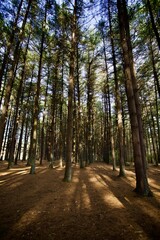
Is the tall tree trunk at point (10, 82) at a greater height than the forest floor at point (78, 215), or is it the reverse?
the tall tree trunk at point (10, 82)

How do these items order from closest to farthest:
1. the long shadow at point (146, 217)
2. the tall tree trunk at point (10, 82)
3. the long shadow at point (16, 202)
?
the long shadow at point (146, 217), the long shadow at point (16, 202), the tall tree trunk at point (10, 82)

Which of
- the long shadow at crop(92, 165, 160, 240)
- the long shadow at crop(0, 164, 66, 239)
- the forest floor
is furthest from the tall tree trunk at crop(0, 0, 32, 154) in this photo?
the long shadow at crop(92, 165, 160, 240)

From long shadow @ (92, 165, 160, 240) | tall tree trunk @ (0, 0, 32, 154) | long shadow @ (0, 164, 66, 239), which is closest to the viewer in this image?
long shadow @ (92, 165, 160, 240)

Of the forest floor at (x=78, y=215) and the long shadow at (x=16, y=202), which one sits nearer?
the forest floor at (x=78, y=215)

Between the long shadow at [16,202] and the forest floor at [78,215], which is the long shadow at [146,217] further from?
the long shadow at [16,202]

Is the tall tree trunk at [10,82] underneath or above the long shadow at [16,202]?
above

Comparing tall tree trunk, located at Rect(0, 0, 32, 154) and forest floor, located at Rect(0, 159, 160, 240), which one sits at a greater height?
tall tree trunk, located at Rect(0, 0, 32, 154)

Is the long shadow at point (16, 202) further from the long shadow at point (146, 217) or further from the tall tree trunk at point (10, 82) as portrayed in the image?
the tall tree trunk at point (10, 82)

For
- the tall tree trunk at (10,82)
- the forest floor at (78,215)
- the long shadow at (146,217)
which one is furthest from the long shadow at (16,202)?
the tall tree trunk at (10,82)

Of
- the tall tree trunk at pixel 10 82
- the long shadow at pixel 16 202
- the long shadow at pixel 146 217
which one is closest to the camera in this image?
the long shadow at pixel 146 217

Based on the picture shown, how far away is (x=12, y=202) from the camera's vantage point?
198 inches

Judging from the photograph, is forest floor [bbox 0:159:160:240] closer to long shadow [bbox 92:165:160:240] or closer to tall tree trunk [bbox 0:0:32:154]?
long shadow [bbox 92:165:160:240]

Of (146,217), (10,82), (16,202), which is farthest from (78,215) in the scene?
(10,82)

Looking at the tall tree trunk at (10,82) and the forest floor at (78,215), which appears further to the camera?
the tall tree trunk at (10,82)
